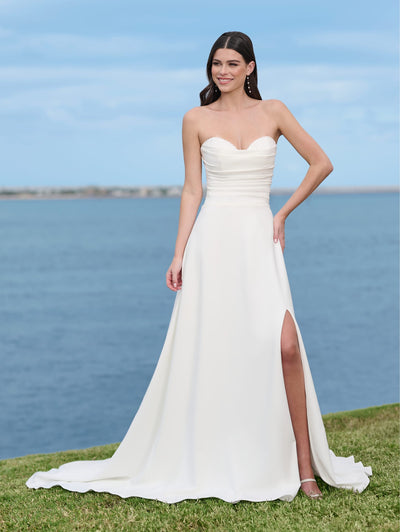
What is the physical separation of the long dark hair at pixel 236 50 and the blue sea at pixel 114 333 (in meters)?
15.5

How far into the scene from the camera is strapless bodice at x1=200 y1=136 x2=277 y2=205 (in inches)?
164

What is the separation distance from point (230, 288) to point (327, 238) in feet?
244

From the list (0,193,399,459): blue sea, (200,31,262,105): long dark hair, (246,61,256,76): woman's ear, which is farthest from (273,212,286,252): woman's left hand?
(0,193,399,459): blue sea

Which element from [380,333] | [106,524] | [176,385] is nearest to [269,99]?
[176,385]

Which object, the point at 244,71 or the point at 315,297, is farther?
the point at 315,297

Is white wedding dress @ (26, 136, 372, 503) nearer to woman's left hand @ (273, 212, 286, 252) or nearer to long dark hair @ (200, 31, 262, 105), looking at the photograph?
woman's left hand @ (273, 212, 286, 252)

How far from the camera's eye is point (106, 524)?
154 inches

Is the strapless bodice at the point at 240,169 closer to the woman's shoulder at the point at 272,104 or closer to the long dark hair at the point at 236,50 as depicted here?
the woman's shoulder at the point at 272,104

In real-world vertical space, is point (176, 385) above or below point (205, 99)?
below

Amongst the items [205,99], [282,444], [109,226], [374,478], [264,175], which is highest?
[205,99]

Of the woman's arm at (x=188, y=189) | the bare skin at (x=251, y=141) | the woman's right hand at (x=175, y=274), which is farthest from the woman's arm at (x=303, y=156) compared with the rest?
the woman's right hand at (x=175, y=274)

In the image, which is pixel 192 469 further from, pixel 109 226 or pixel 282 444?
pixel 109 226

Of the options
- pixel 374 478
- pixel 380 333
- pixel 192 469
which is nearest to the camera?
pixel 192 469

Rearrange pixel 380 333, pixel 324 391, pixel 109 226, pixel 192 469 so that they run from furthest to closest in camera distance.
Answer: pixel 109 226 → pixel 380 333 → pixel 324 391 → pixel 192 469
